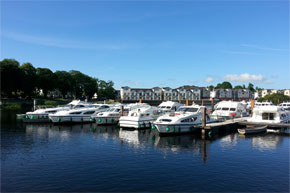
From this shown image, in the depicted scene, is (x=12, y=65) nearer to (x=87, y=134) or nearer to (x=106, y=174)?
(x=87, y=134)

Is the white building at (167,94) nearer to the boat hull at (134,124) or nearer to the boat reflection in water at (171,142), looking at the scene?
the boat hull at (134,124)

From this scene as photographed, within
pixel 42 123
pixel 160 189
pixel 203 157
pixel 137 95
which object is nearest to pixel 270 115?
pixel 203 157

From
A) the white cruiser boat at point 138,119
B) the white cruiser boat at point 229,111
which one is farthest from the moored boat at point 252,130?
the white cruiser boat at point 138,119

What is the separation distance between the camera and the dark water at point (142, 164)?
1473 cm

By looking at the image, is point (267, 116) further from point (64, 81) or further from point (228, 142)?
point (64, 81)

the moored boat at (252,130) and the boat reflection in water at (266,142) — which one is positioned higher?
the moored boat at (252,130)

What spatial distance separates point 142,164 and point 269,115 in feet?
92.6

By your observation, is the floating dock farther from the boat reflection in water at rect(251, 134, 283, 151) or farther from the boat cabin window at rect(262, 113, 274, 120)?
the boat reflection in water at rect(251, 134, 283, 151)

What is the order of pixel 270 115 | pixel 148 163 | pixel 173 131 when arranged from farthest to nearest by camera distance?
pixel 270 115 → pixel 173 131 → pixel 148 163

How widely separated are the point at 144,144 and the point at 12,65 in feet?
260

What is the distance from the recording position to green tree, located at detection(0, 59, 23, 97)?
271 ft

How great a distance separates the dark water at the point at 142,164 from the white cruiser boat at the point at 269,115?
28.1 ft

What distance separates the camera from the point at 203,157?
844 inches

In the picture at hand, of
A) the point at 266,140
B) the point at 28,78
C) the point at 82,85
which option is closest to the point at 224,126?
the point at 266,140
